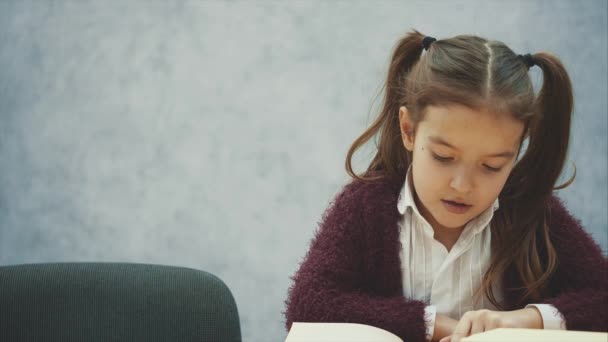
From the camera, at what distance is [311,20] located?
5.45 ft

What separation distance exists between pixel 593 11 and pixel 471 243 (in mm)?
800

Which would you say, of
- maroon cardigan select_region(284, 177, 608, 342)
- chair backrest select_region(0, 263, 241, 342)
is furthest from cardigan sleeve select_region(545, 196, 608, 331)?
chair backrest select_region(0, 263, 241, 342)

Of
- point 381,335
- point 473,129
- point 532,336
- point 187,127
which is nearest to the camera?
point 532,336

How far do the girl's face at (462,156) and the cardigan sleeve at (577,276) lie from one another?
0.14 metres

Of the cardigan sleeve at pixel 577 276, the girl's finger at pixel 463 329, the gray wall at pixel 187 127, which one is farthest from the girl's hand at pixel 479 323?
the gray wall at pixel 187 127

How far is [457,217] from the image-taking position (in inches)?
36.4

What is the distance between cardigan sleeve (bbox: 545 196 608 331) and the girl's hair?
0.02m

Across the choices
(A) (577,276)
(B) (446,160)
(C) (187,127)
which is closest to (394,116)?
(B) (446,160)

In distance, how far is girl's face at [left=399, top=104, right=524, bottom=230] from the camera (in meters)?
0.87

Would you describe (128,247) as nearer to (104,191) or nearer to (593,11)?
(104,191)

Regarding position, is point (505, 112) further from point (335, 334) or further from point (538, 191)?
point (335, 334)

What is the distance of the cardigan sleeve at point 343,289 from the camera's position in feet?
2.91

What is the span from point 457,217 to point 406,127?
0.15m

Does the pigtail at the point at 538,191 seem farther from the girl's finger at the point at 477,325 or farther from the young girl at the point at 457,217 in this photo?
the girl's finger at the point at 477,325
